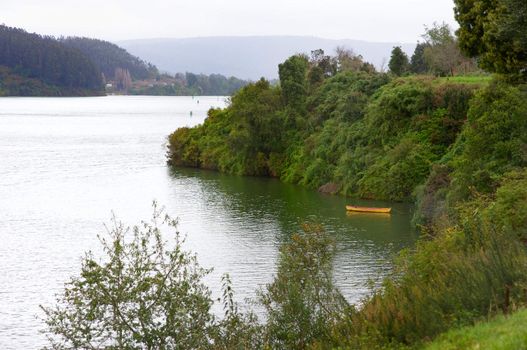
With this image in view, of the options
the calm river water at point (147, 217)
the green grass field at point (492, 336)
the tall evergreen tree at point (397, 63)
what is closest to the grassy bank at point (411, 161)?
the green grass field at point (492, 336)

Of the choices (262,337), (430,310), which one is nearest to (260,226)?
(262,337)

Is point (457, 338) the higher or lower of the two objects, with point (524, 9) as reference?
lower

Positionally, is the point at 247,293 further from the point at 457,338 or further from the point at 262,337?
the point at 457,338

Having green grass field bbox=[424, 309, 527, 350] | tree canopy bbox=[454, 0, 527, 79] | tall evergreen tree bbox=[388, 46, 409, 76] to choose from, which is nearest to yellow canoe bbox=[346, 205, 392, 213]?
tree canopy bbox=[454, 0, 527, 79]

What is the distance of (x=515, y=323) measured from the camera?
1198 centimetres

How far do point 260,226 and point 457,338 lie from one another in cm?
3701

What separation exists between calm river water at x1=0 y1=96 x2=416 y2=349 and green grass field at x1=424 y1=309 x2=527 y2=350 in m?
14.2

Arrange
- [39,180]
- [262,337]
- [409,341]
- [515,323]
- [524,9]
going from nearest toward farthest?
1. [515,323]
2. [409,341]
3. [262,337]
4. [524,9]
5. [39,180]

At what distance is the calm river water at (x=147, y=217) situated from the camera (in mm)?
34594

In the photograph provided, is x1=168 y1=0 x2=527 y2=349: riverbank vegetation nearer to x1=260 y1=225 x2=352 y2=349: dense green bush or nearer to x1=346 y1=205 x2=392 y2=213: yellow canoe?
x1=260 y1=225 x2=352 y2=349: dense green bush

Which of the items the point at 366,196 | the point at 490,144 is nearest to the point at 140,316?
the point at 490,144

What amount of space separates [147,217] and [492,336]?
43.0 metres

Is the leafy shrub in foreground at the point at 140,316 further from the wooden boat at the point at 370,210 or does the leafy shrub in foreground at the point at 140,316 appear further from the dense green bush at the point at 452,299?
the wooden boat at the point at 370,210

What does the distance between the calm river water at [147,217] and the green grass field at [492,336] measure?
46.6 ft
